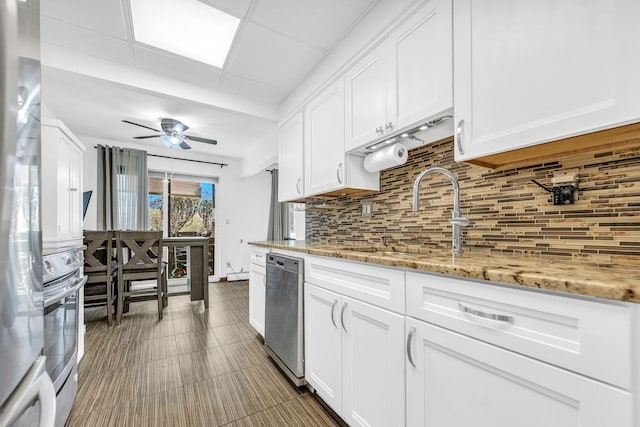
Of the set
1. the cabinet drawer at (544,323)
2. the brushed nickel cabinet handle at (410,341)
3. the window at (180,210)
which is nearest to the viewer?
the cabinet drawer at (544,323)

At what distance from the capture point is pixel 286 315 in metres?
1.86

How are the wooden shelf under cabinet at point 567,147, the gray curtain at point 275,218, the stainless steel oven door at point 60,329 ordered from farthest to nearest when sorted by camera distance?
the gray curtain at point 275,218 → the stainless steel oven door at point 60,329 → the wooden shelf under cabinet at point 567,147

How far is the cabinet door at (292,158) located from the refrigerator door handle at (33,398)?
2062mm

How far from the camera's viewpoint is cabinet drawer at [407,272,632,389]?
56 centimetres

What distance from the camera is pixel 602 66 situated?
0.81 m

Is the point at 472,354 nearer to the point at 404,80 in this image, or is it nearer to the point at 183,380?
the point at 404,80

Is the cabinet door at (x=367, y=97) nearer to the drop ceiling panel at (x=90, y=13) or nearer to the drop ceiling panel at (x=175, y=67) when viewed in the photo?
the drop ceiling panel at (x=175, y=67)

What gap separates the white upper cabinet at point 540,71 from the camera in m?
0.78

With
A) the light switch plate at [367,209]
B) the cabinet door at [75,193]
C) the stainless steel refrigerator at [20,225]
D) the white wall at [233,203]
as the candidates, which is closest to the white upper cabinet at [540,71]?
the light switch plate at [367,209]

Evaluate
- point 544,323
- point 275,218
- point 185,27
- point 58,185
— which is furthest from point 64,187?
point 275,218

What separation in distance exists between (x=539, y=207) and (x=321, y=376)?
4.61 feet

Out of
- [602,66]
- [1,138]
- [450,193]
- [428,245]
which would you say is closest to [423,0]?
[602,66]

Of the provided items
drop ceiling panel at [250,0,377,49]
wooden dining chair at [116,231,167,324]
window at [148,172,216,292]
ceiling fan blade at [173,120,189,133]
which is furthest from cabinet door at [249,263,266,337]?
window at [148,172,216,292]

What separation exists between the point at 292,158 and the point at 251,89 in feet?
2.69
